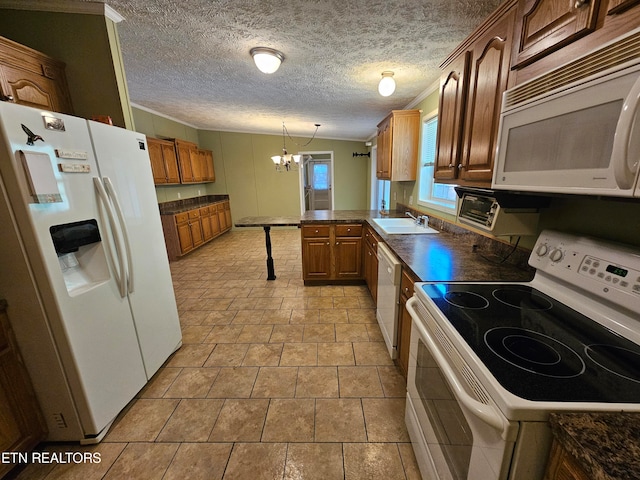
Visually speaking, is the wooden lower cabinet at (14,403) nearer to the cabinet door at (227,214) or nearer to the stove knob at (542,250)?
the stove knob at (542,250)

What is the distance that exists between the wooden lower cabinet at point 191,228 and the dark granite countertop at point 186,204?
13 cm

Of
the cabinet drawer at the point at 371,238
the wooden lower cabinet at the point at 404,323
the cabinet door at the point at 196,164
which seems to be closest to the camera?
the wooden lower cabinet at the point at 404,323

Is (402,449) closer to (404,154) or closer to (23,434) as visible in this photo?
(23,434)

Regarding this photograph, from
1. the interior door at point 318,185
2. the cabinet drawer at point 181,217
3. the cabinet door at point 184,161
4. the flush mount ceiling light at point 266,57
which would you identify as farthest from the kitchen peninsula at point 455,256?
the interior door at point 318,185

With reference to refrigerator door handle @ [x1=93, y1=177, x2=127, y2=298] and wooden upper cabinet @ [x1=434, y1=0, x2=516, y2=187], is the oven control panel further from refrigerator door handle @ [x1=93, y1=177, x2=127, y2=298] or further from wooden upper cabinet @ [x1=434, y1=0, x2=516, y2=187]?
refrigerator door handle @ [x1=93, y1=177, x2=127, y2=298]

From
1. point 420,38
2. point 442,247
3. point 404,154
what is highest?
point 420,38

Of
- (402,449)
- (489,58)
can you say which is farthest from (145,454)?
(489,58)

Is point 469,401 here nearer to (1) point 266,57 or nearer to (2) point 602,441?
(2) point 602,441

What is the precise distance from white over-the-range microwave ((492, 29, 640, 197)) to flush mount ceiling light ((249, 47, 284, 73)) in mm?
1831

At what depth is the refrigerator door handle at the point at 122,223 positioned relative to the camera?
1529mm

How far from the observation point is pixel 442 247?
2.04m

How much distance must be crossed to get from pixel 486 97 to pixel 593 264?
96 centimetres

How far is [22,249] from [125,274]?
1.56ft

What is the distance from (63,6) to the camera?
176cm
